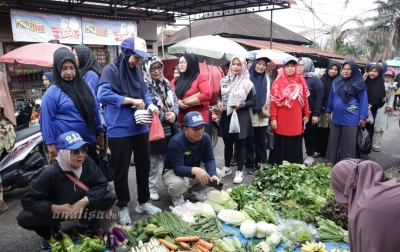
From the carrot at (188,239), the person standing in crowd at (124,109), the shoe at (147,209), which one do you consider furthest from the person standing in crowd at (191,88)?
the carrot at (188,239)

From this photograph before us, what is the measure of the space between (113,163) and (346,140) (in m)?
3.75

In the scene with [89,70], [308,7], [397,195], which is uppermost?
[308,7]

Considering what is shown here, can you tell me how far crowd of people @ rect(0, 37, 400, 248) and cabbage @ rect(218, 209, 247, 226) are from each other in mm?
428

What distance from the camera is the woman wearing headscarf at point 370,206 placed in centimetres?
172

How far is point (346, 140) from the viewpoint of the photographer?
5.07 metres

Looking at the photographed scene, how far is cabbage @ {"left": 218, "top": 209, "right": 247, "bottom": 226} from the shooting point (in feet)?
10.7

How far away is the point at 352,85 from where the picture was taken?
4867mm

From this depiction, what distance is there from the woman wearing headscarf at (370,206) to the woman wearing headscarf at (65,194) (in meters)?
2.02

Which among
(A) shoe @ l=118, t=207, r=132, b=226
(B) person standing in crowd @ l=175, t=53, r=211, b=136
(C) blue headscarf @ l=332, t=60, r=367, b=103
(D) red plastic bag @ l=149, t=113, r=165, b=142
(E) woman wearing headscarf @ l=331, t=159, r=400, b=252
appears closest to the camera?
(E) woman wearing headscarf @ l=331, t=159, r=400, b=252

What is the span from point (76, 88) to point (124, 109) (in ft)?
1.61

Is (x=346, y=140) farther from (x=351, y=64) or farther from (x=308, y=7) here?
(x=308, y=7)

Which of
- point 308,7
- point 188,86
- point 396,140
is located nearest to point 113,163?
point 188,86

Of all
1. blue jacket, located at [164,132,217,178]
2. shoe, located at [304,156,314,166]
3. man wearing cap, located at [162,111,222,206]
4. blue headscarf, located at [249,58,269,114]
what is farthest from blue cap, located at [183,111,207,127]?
shoe, located at [304,156,314,166]

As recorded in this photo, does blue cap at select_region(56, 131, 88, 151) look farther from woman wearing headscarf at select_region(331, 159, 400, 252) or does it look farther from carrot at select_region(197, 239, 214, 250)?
woman wearing headscarf at select_region(331, 159, 400, 252)
